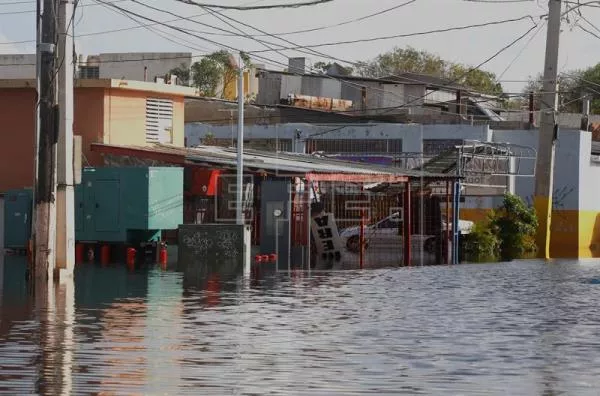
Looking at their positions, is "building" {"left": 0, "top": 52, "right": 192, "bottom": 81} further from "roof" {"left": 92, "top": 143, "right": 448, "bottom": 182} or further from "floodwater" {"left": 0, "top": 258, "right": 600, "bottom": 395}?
"floodwater" {"left": 0, "top": 258, "right": 600, "bottom": 395}

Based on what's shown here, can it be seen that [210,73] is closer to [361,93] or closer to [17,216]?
[361,93]

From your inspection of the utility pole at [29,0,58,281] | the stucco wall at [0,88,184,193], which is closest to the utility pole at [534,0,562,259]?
the stucco wall at [0,88,184,193]

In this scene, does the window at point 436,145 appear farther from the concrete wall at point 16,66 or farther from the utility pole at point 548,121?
the concrete wall at point 16,66

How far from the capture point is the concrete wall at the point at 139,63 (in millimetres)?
79625

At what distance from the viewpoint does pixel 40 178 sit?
2602 centimetres

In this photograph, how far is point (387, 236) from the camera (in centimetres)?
4962

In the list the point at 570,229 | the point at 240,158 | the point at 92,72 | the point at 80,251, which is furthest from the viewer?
the point at 92,72

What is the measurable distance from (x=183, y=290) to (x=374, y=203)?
80.7 feet

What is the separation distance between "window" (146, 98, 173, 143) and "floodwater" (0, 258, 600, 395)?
14.4 meters

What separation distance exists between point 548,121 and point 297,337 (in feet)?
97.9

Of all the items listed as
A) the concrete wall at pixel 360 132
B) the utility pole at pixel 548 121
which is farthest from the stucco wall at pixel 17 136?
the concrete wall at pixel 360 132

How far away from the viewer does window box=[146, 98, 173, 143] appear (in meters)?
43.9

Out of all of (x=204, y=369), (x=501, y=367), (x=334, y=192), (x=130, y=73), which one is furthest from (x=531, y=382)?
(x=130, y=73)

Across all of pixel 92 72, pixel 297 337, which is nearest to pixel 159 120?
pixel 297 337
